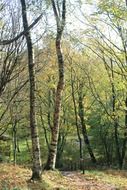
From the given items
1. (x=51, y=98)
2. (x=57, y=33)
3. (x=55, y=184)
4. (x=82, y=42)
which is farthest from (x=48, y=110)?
(x=55, y=184)

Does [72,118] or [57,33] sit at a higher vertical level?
[57,33]

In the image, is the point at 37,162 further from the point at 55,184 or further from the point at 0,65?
the point at 0,65

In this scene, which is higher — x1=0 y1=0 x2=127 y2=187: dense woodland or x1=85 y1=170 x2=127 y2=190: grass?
x1=0 y1=0 x2=127 y2=187: dense woodland

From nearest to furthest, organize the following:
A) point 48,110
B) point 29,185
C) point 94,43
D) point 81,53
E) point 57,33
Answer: point 29,185 < point 57,33 < point 94,43 < point 81,53 < point 48,110

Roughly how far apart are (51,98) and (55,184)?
21.0m

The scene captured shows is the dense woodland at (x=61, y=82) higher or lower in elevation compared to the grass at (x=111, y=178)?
higher

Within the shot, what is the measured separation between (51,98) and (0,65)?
52.4 ft

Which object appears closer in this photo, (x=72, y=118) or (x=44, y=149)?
(x=72, y=118)

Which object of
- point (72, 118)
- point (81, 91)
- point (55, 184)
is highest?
point (81, 91)

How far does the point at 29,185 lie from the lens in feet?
47.9

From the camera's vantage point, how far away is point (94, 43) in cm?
2673

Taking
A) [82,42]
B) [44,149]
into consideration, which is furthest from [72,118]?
[82,42]

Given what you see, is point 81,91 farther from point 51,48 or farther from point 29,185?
point 29,185

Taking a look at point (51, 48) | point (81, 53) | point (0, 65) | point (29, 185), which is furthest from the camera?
point (81, 53)
